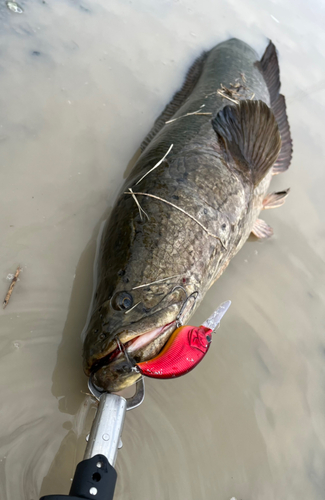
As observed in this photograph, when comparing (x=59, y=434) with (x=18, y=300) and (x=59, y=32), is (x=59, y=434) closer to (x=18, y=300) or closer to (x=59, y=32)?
(x=18, y=300)

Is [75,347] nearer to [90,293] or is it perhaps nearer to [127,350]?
[90,293]

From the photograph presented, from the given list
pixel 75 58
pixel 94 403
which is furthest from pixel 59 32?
pixel 94 403

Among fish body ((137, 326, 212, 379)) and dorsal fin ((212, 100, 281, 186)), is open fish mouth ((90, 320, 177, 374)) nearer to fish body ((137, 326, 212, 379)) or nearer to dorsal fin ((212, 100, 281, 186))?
fish body ((137, 326, 212, 379))

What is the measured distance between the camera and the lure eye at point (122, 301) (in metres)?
2.01

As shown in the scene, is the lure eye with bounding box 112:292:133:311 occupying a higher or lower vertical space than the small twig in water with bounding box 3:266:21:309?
higher

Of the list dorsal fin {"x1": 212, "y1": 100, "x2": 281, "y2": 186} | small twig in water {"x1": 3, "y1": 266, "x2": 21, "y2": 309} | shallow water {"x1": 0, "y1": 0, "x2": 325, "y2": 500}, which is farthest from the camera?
dorsal fin {"x1": 212, "y1": 100, "x2": 281, "y2": 186}

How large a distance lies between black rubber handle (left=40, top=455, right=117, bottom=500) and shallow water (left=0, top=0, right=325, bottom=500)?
622mm

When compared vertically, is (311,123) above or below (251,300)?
above

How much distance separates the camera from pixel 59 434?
2.03 meters

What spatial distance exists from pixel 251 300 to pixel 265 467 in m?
1.28

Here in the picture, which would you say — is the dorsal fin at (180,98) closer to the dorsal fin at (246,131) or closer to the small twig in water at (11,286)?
the dorsal fin at (246,131)

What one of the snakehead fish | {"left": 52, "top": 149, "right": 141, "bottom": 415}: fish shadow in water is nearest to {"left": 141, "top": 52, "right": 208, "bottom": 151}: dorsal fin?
the snakehead fish

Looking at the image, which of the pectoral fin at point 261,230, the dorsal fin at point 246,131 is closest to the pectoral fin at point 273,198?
the pectoral fin at point 261,230

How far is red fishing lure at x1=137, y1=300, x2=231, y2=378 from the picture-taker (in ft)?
5.67
